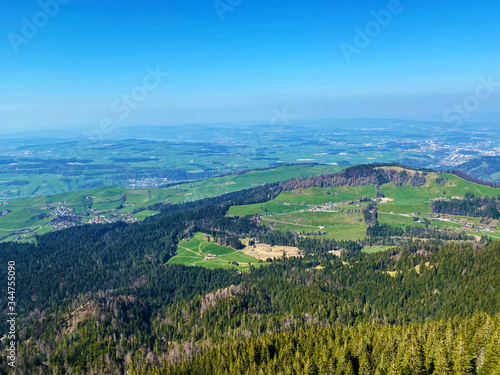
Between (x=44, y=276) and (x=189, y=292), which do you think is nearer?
(x=189, y=292)

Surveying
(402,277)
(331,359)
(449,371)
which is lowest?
(402,277)

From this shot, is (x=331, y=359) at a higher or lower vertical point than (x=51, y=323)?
higher

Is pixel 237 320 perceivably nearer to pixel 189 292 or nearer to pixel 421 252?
pixel 189 292

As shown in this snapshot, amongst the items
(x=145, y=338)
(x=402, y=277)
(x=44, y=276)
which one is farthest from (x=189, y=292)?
(x=402, y=277)

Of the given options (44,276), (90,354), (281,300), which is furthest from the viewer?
(44,276)

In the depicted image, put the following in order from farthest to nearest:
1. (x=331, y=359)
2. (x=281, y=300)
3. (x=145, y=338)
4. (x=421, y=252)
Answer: (x=421, y=252) → (x=281, y=300) → (x=145, y=338) → (x=331, y=359)

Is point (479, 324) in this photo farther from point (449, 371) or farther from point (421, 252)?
point (421, 252)
